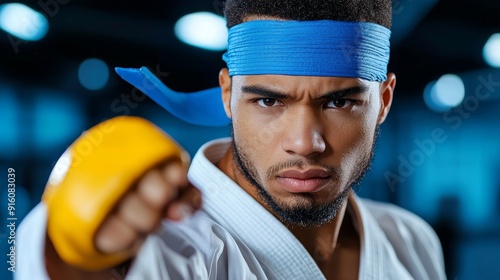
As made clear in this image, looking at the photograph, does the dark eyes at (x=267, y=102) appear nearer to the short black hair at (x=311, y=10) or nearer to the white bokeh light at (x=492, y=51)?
the short black hair at (x=311, y=10)

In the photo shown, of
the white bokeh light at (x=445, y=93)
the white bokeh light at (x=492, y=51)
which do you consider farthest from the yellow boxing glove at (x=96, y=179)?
the white bokeh light at (x=492, y=51)

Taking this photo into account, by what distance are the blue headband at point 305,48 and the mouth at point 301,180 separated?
0.69ft

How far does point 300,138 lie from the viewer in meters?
1.25

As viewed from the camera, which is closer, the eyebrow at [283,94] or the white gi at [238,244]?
the white gi at [238,244]

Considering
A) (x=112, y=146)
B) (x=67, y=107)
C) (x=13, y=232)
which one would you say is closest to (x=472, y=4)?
(x=67, y=107)

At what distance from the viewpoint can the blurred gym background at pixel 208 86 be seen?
185 cm

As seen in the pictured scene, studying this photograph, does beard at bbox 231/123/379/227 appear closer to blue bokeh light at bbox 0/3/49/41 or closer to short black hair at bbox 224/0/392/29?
short black hair at bbox 224/0/392/29

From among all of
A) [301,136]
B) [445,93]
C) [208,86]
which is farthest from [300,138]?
[445,93]

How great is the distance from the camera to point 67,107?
2115mm

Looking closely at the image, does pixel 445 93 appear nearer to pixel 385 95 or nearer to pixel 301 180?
pixel 385 95

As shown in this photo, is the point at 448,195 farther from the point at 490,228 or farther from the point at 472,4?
the point at 472,4

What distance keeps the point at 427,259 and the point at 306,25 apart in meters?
0.82

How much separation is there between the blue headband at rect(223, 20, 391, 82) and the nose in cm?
9

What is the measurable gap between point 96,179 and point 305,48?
701 mm
